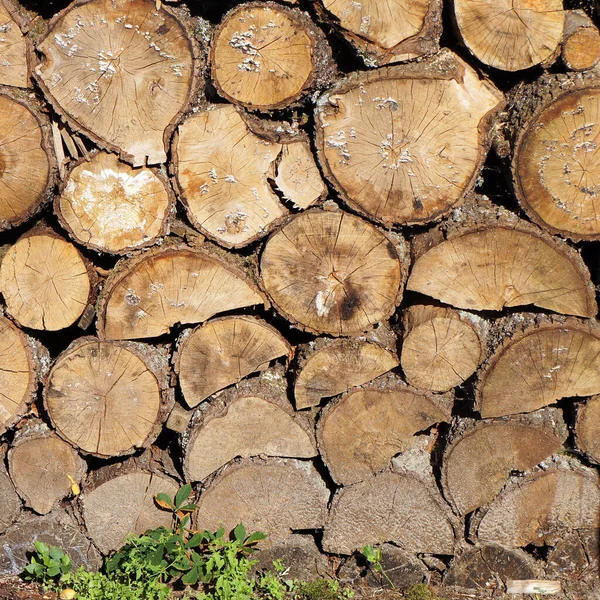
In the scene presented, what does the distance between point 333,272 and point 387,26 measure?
3.35ft

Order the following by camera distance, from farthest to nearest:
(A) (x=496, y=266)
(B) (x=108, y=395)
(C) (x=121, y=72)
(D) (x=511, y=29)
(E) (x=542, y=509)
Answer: (E) (x=542, y=509) → (B) (x=108, y=395) → (A) (x=496, y=266) → (C) (x=121, y=72) → (D) (x=511, y=29)

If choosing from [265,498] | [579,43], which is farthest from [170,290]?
[579,43]

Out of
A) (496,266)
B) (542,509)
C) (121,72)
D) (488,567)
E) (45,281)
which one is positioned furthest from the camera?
(488,567)

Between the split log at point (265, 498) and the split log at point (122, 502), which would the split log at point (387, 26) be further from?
the split log at point (122, 502)

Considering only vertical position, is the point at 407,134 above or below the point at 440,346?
above

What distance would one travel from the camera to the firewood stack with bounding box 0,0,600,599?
2.73 meters

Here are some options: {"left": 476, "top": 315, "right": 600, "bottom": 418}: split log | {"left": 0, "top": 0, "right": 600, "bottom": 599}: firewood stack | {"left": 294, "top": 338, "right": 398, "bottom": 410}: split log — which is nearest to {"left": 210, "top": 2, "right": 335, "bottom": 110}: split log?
{"left": 0, "top": 0, "right": 600, "bottom": 599}: firewood stack

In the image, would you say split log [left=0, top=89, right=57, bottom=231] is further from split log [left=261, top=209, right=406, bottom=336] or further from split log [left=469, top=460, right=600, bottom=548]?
split log [left=469, top=460, right=600, bottom=548]

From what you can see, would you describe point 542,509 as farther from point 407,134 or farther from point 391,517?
point 407,134

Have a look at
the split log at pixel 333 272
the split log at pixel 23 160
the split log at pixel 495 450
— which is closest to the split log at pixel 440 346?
the split log at pixel 333 272

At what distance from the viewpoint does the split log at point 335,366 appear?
3.10 m

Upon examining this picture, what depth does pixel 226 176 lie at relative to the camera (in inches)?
111

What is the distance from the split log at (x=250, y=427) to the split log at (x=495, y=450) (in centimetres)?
71

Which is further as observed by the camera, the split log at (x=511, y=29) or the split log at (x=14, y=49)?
the split log at (x=14, y=49)
